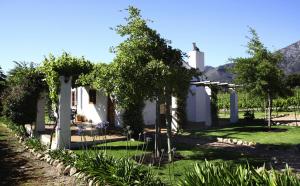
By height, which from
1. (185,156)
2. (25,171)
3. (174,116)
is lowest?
(25,171)

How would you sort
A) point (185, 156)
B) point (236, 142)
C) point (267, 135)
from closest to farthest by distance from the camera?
point (185, 156), point (236, 142), point (267, 135)

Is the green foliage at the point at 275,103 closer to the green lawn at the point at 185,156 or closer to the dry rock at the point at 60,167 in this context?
the green lawn at the point at 185,156

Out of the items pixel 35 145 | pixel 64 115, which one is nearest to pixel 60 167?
pixel 64 115

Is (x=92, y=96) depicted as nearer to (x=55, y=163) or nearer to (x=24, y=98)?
(x=24, y=98)

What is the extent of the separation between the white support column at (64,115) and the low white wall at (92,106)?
7528 mm

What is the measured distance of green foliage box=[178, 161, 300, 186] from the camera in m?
5.58

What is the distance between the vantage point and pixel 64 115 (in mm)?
14992

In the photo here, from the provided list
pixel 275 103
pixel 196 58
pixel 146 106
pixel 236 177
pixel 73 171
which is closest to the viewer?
pixel 236 177

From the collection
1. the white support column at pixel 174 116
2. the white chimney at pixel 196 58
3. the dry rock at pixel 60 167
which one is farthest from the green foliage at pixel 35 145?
the white chimney at pixel 196 58

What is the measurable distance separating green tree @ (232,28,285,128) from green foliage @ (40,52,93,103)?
9.51m

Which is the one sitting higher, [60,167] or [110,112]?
[110,112]

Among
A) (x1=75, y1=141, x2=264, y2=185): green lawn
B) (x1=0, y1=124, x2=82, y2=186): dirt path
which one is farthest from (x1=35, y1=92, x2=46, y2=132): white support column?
(x1=75, y1=141, x2=264, y2=185): green lawn

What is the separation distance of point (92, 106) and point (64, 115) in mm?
8917

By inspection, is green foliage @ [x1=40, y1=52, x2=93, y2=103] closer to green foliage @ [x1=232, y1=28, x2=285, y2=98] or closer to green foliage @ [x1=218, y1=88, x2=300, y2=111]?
green foliage @ [x1=232, y1=28, x2=285, y2=98]
